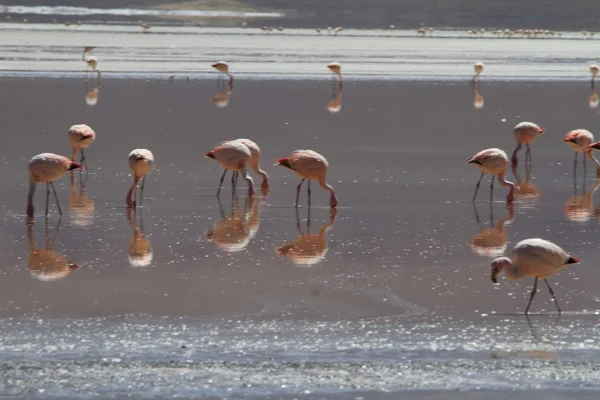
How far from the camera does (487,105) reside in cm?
2250

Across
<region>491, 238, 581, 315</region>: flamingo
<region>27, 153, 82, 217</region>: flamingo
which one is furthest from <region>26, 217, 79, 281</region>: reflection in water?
<region>491, 238, 581, 315</region>: flamingo

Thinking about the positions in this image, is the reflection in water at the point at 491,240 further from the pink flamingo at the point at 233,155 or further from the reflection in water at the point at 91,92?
the reflection in water at the point at 91,92

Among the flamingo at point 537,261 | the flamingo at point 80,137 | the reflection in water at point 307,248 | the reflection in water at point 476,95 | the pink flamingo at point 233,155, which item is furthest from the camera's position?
Result: the reflection in water at point 476,95

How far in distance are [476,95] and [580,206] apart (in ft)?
44.2

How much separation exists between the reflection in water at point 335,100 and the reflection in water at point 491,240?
9.95 meters

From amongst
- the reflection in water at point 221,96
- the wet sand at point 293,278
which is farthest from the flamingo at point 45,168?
the reflection in water at point 221,96

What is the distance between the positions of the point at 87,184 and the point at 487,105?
1183cm

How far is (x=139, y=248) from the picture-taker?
9.35m

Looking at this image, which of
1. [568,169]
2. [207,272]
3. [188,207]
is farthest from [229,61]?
[207,272]

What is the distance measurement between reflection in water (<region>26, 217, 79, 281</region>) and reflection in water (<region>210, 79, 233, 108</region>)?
12.1m

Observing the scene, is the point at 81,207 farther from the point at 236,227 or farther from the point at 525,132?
the point at 525,132

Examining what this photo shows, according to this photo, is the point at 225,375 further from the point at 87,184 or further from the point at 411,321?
the point at 87,184

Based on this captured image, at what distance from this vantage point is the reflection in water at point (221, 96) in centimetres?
2164

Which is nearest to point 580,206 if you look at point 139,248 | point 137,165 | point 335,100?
point 137,165
